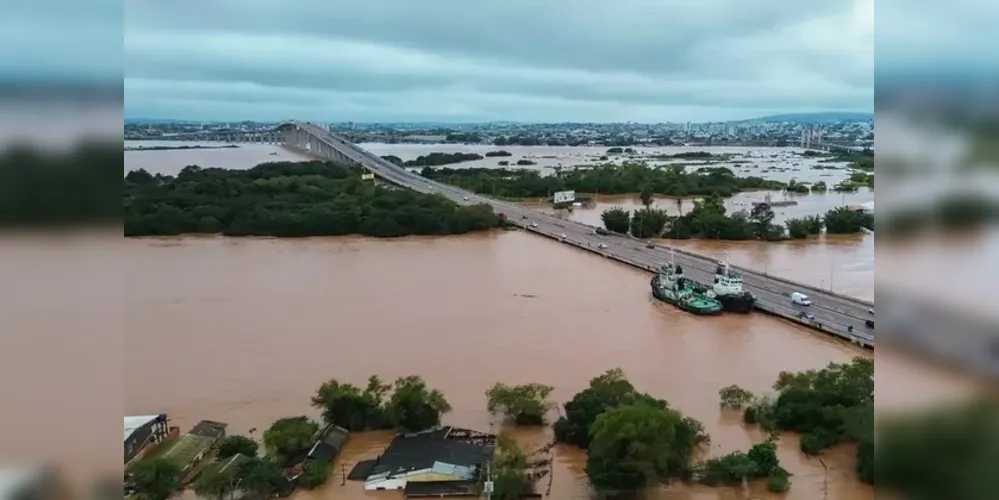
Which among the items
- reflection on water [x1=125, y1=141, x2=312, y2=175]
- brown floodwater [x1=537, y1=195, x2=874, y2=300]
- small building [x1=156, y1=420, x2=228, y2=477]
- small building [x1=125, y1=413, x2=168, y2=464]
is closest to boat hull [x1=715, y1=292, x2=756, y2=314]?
brown floodwater [x1=537, y1=195, x2=874, y2=300]

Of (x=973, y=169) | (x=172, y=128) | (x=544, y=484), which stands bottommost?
(x=544, y=484)

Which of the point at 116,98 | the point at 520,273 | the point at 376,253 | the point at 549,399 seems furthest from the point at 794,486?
the point at 376,253

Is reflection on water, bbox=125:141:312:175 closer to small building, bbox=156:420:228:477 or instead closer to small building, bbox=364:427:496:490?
small building, bbox=156:420:228:477

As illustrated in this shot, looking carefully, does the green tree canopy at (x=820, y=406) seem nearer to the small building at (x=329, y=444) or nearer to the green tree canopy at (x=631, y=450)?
the green tree canopy at (x=631, y=450)

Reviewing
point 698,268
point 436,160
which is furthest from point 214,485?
point 436,160

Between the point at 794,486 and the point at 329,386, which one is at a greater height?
the point at 329,386

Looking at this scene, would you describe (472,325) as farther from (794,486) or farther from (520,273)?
(794,486)

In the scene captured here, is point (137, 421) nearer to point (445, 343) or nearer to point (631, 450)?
point (445, 343)
